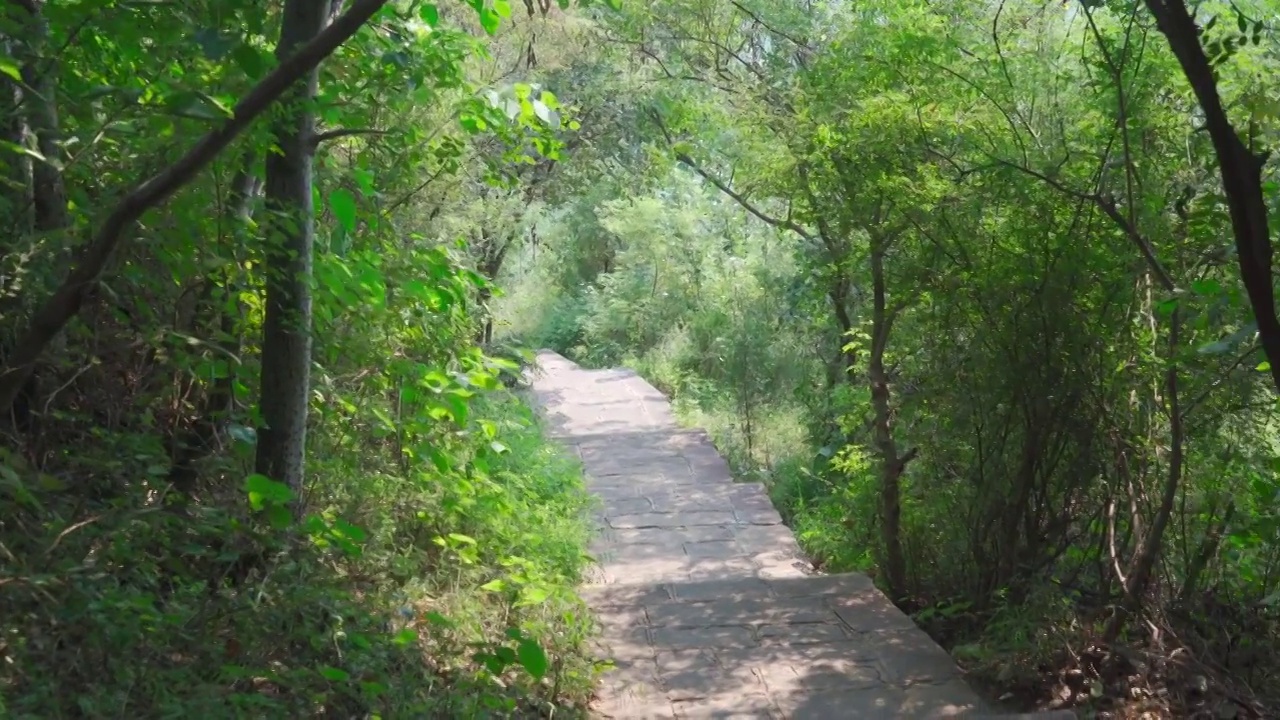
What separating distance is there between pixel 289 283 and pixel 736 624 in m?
2.79

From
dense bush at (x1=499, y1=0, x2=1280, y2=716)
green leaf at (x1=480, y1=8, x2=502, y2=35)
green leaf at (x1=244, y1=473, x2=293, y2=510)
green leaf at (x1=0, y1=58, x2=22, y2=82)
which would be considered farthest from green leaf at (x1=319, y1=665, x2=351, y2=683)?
dense bush at (x1=499, y1=0, x2=1280, y2=716)

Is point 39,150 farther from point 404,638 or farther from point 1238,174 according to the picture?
point 1238,174

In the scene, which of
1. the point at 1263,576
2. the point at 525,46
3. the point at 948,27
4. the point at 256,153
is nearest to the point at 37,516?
the point at 256,153

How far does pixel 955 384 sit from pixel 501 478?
8.97ft

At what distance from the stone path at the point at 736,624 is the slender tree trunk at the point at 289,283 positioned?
1593 mm

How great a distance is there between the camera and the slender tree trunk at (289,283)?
330cm

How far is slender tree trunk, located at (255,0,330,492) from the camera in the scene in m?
3.30

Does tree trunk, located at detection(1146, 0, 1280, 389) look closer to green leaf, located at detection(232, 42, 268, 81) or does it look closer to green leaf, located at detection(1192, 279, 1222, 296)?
green leaf, located at detection(1192, 279, 1222, 296)

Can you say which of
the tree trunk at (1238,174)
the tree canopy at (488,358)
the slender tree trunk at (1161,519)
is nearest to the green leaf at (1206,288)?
the tree canopy at (488,358)

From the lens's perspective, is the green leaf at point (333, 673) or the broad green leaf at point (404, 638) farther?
the broad green leaf at point (404, 638)

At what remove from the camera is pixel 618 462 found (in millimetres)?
9961

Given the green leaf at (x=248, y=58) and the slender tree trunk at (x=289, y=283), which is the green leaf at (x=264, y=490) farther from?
the green leaf at (x=248, y=58)

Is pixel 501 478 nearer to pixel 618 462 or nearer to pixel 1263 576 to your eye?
pixel 618 462

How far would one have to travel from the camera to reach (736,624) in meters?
5.39
